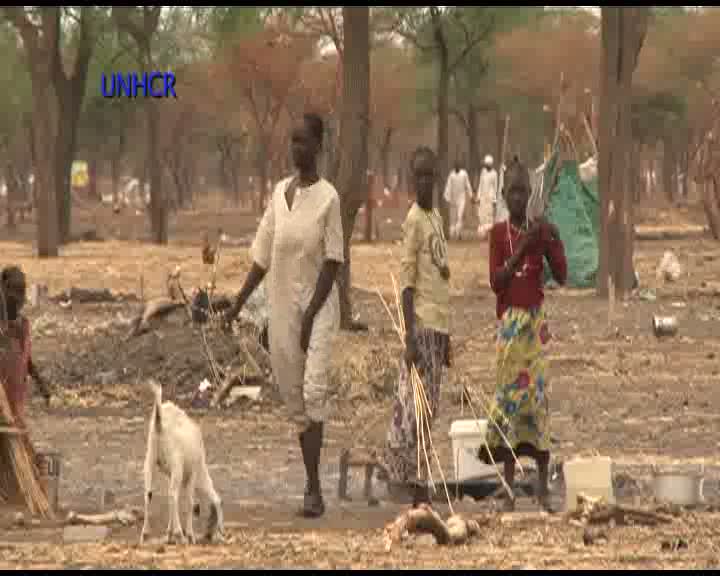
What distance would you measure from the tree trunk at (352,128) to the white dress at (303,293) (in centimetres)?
797

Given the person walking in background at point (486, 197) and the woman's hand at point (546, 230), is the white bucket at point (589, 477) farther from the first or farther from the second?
the person walking in background at point (486, 197)

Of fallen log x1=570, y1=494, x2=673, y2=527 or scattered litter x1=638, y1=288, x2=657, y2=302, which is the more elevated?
scattered litter x1=638, y1=288, x2=657, y2=302

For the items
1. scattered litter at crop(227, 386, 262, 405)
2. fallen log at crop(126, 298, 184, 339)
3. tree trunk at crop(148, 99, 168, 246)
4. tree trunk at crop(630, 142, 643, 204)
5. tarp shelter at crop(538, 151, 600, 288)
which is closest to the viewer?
scattered litter at crop(227, 386, 262, 405)

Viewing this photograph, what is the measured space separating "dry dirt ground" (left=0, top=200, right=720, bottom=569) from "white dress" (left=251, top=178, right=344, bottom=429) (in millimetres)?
521

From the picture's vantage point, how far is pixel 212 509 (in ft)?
24.9

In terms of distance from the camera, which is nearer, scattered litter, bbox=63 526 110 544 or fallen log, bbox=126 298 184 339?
scattered litter, bbox=63 526 110 544

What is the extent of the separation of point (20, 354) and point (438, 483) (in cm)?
196

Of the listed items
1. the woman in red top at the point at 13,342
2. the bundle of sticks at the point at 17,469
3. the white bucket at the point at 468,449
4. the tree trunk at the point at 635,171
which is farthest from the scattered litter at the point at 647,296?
the bundle of sticks at the point at 17,469

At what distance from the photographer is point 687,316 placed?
19250 mm

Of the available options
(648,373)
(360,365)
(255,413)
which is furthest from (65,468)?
(648,373)

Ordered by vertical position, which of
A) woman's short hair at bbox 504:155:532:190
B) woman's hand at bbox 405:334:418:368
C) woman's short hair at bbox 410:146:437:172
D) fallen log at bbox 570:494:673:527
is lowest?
fallen log at bbox 570:494:673:527

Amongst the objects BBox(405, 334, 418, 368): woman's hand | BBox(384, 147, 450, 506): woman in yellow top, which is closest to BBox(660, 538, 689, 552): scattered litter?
BBox(384, 147, 450, 506): woman in yellow top

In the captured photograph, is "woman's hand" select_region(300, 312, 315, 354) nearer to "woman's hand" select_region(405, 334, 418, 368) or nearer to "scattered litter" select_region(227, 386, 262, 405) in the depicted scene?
"woman's hand" select_region(405, 334, 418, 368)

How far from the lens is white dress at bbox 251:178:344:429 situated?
845 cm
